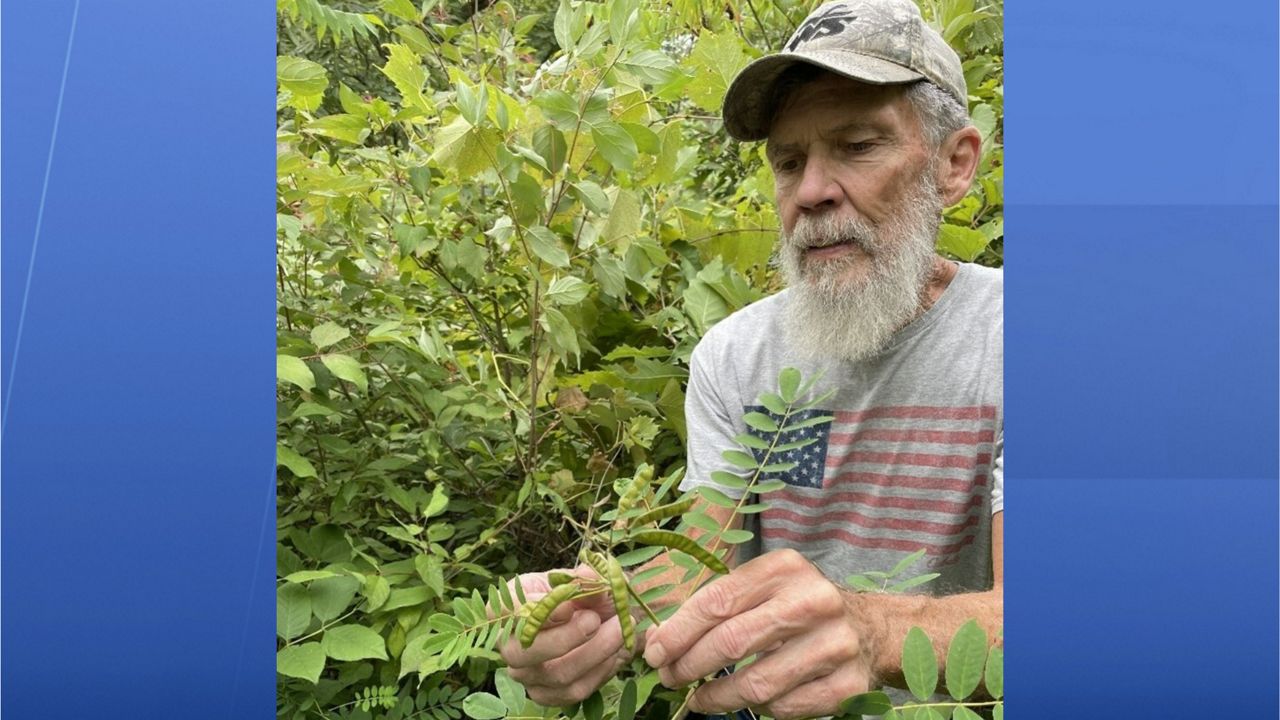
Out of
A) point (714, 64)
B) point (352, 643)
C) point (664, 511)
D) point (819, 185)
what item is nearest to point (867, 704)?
point (664, 511)

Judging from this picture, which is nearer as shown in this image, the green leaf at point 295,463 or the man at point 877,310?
the green leaf at point 295,463

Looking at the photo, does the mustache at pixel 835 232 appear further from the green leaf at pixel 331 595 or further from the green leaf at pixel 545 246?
the green leaf at pixel 331 595

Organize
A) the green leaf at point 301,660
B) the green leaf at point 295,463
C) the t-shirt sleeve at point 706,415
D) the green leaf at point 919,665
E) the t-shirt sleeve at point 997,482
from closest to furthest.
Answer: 1. the green leaf at point 919,665
2. the green leaf at point 301,660
3. the green leaf at point 295,463
4. the t-shirt sleeve at point 997,482
5. the t-shirt sleeve at point 706,415

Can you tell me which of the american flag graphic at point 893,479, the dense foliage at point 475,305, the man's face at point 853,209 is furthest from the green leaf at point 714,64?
the american flag graphic at point 893,479

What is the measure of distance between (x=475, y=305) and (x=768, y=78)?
0.47 metres

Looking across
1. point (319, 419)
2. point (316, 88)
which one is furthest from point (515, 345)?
point (316, 88)

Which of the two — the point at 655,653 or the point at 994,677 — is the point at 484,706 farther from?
the point at 994,677

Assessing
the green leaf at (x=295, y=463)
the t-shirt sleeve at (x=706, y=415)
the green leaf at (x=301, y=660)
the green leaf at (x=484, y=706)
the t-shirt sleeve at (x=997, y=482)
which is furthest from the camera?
the t-shirt sleeve at (x=706, y=415)

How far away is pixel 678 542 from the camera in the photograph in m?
0.67

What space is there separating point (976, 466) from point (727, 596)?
690mm

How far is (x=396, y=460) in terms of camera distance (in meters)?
1.28

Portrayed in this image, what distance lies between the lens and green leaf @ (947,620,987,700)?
0.62 metres

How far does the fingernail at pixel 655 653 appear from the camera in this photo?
70 centimetres

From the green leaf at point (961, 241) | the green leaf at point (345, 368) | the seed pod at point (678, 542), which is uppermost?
the green leaf at point (961, 241)
